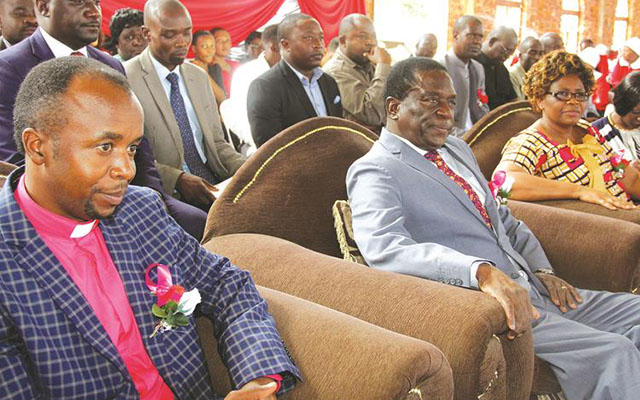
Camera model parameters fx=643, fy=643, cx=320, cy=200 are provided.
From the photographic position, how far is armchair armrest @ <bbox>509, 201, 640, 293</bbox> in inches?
79.8

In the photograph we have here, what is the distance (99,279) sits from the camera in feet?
3.86

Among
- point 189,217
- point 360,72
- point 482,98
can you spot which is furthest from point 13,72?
point 482,98

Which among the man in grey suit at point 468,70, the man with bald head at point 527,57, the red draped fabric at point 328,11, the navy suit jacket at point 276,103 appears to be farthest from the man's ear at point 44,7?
the red draped fabric at point 328,11

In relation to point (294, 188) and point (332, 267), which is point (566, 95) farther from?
point (332, 267)

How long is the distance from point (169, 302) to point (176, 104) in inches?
79.8

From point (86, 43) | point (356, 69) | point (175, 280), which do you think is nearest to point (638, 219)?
point (175, 280)

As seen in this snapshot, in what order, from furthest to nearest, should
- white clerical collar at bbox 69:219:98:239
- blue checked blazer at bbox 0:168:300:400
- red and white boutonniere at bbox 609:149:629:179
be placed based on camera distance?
red and white boutonniere at bbox 609:149:629:179 < white clerical collar at bbox 69:219:98:239 < blue checked blazer at bbox 0:168:300:400

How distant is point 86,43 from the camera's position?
239cm

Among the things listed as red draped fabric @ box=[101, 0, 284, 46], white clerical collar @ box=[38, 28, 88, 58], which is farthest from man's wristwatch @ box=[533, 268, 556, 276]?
red draped fabric @ box=[101, 0, 284, 46]

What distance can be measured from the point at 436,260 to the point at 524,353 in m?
0.30

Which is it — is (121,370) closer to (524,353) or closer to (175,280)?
(175,280)

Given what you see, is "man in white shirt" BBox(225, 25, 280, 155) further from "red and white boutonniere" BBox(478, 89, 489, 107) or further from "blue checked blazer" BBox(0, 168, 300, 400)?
"blue checked blazer" BBox(0, 168, 300, 400)

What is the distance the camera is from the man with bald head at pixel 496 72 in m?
6.07

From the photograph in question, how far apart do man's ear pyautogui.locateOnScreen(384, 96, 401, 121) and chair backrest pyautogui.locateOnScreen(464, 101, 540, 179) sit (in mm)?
902
